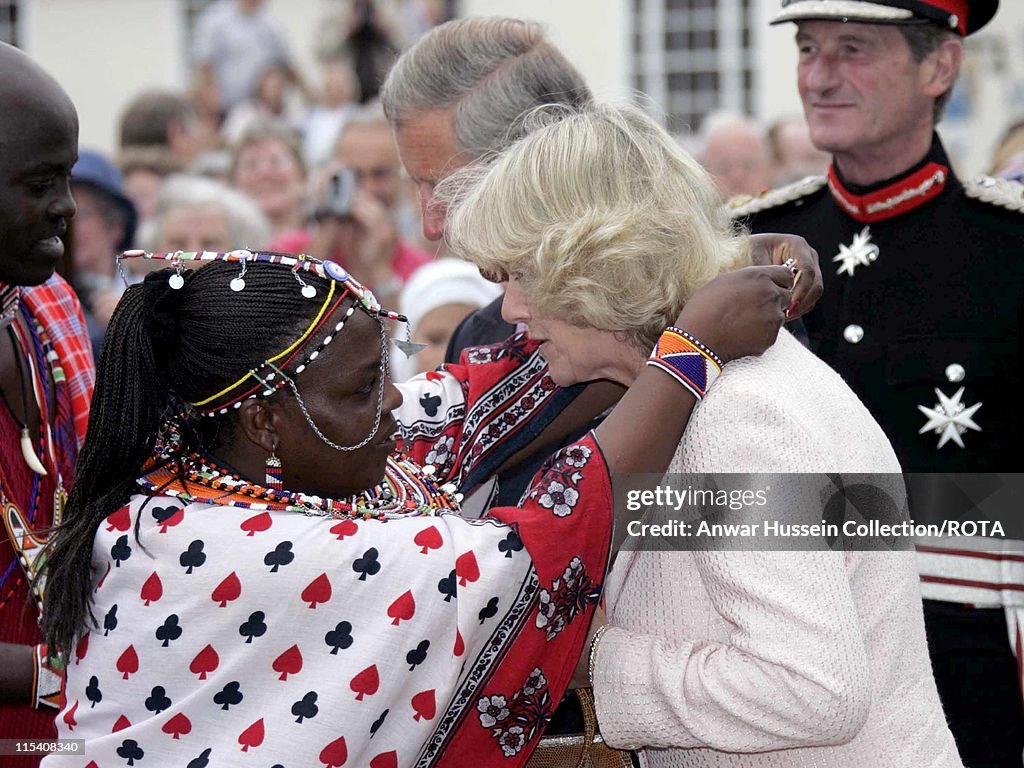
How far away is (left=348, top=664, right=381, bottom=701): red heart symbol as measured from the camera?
7.66ft

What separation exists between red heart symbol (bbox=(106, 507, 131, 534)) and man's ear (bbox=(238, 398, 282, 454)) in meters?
0.24

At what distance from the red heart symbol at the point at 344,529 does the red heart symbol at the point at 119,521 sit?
0.35 metres

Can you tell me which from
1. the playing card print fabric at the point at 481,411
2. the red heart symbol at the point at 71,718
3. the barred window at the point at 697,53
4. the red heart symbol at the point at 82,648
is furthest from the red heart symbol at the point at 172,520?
the barred window at the point at 697,53

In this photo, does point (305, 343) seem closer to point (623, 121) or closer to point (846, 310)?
point (623, 121)

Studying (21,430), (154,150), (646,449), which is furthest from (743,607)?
(154,150)

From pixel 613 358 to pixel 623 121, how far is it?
43cm

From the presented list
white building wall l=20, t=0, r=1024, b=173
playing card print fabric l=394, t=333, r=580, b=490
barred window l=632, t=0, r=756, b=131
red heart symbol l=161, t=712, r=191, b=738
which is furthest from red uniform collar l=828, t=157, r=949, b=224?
barred window l=632, t=0, r=756, b=131

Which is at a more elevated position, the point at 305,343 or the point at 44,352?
the point at 305,343

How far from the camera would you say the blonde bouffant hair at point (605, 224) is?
2498 millimetres

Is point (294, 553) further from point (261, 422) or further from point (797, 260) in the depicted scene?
point (797, 260)

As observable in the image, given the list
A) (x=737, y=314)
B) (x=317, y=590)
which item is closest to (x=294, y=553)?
(x=317, y=590)

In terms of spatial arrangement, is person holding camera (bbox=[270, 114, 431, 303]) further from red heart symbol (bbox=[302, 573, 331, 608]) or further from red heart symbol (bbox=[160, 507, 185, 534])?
red heart symbol (bbox=[302, 573, 331, 608])

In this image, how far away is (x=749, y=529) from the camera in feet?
7.54

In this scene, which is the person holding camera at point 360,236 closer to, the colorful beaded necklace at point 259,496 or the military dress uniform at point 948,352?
the military dress uniform at point 948,352
